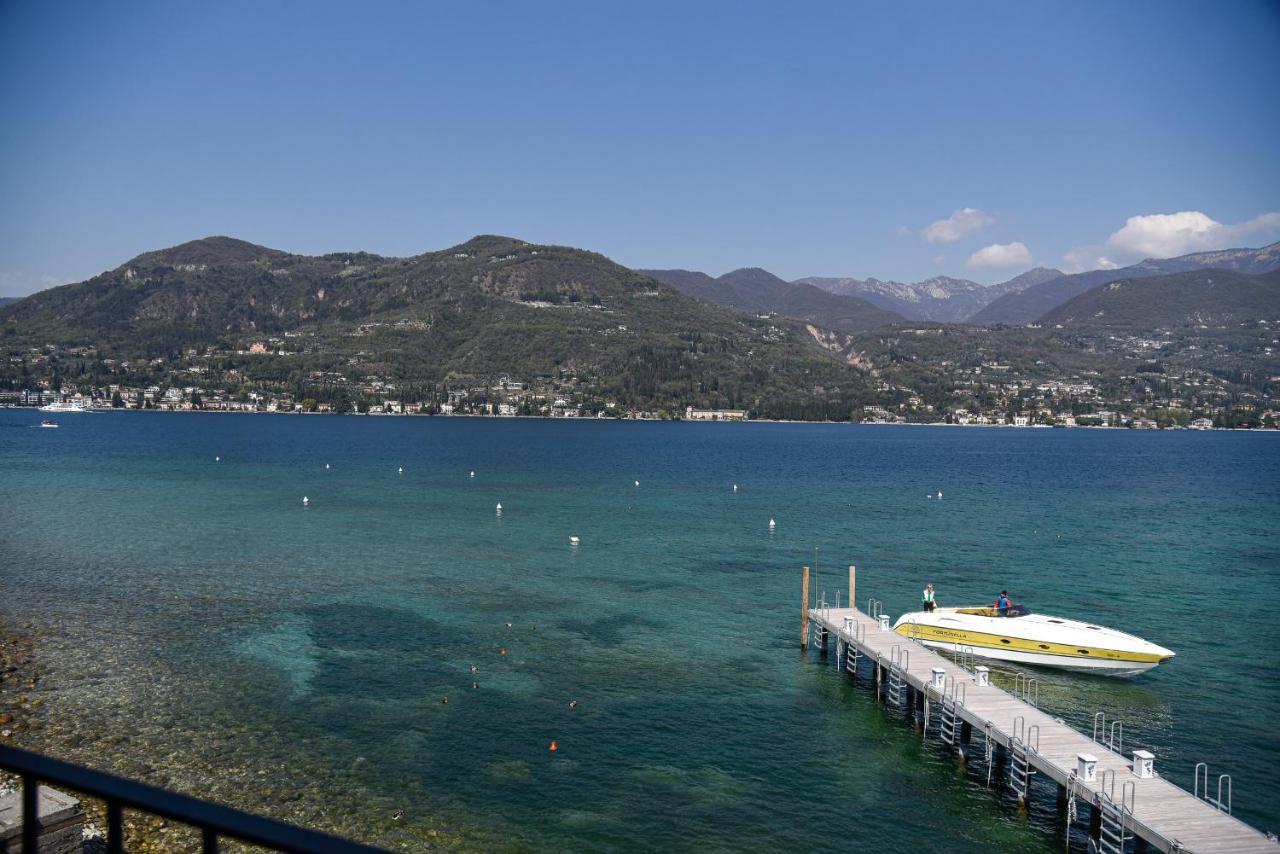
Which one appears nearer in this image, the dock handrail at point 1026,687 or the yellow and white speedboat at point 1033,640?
the dock handrail at point 1026,687

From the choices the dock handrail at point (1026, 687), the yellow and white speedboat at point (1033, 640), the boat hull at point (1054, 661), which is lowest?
the dock handrail at point (1026, 687)

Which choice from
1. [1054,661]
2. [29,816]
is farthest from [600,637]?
[29,816]

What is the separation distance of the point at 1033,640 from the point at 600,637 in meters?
17.4

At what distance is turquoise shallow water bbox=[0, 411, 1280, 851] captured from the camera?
23406 millimetres

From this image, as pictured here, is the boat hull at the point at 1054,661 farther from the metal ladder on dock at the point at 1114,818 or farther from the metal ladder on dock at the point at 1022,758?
the metal ladder on dock at the point at 1114,818

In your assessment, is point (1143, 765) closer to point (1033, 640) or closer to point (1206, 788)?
point (1206, 788)

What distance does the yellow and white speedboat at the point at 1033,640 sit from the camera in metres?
33.6

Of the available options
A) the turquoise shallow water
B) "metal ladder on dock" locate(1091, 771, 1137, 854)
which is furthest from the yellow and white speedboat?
"metal ladder on dock" locate(1091, 771, 1137, 854)

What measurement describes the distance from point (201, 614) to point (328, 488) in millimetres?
51882

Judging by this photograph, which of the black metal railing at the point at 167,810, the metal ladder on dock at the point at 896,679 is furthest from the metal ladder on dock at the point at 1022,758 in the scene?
Result: the black metal railing at the point at 167,810

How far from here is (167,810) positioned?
2.88m

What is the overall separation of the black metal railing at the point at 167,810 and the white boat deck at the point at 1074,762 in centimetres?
2135

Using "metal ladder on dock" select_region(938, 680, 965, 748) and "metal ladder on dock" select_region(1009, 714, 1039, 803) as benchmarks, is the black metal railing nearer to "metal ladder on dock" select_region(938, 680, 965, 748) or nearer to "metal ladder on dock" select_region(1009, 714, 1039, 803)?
"metal ladder on dock" select_region(1009, 714, 1039, 803)

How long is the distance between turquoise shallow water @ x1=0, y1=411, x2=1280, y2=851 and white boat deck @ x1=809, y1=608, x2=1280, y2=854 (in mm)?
1555
